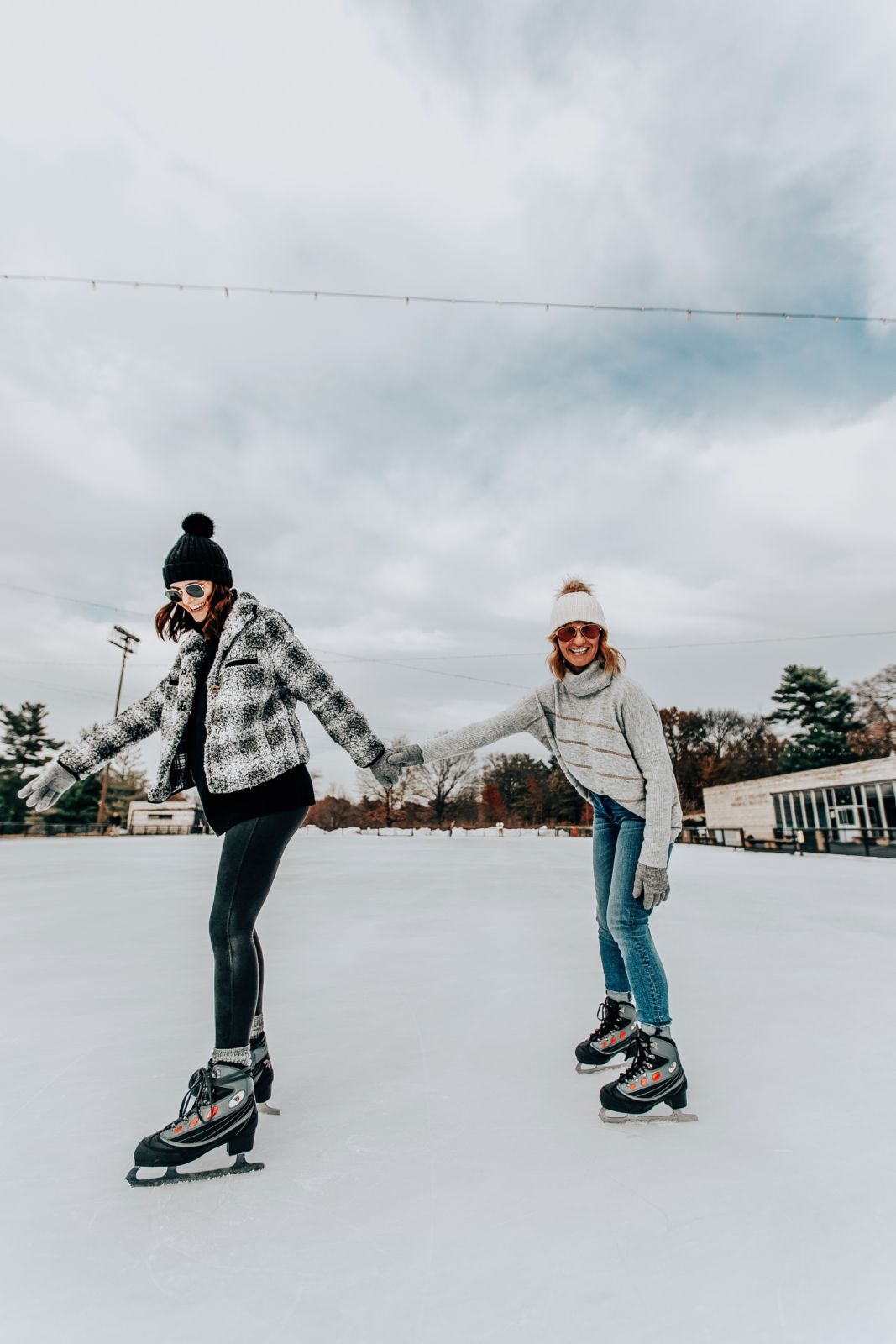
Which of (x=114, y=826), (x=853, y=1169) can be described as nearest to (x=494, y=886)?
(x=853, y=1169)

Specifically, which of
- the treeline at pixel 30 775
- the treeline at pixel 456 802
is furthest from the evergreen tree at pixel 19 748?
the treeline at pixel 456 802

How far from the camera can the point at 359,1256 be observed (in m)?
1.01

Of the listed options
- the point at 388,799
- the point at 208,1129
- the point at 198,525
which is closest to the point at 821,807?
the point at 198,525

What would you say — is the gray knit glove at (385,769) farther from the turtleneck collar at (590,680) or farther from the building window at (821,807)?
the building window at (821,807)

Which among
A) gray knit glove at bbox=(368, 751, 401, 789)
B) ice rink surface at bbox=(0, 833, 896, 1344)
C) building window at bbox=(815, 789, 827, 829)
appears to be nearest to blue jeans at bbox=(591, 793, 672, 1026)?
ice rink surface at bbox=(0, 833, 896, 1344)

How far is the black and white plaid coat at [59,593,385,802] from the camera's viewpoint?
1518 millimetres

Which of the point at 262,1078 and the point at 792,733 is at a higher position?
the point at 792,733

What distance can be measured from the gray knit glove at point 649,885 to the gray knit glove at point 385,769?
625 mm

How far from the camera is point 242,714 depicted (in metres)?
1.53

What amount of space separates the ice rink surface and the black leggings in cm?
25

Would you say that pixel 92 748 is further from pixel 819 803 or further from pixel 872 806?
pixel 819 803

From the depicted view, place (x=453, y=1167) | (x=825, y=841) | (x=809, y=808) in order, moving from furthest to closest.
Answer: (x=809, y=808), (x=825, y=841), (x=453, y=1167)

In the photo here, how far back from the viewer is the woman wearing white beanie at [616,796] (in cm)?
160

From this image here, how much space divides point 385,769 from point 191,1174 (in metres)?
0.89
